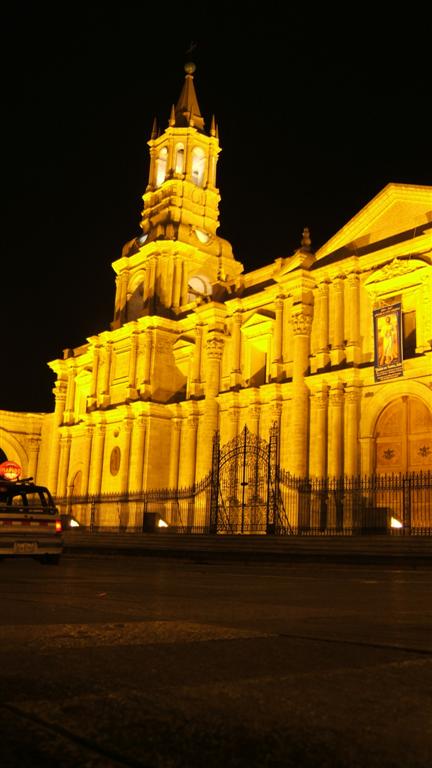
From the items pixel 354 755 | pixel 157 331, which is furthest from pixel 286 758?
pixel 157 331

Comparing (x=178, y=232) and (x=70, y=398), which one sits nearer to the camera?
(x=178, y=232)

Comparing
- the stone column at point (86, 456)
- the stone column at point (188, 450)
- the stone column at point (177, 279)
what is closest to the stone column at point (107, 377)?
the stone column at point (86, 456)

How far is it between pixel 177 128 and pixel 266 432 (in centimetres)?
2062

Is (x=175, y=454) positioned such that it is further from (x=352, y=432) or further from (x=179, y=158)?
(x=179, y=158)

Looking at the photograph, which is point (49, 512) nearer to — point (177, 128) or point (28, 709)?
point (28, 709)

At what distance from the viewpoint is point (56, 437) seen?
139 ft

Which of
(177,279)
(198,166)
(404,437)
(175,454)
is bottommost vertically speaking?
(404,437)

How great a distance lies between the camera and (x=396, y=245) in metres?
25.8

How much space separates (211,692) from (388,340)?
23.6 meters

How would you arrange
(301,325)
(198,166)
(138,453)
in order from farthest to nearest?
(198,166) → (138,453) → (301,325)

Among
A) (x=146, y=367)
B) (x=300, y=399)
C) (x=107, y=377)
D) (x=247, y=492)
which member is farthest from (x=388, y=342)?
(x=107, y=377)

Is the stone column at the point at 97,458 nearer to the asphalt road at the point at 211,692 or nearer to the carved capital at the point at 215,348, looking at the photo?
the carved capital at the point at 215,348

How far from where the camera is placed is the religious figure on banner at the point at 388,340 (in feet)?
79.2

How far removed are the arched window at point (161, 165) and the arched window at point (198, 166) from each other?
168 centimetres
